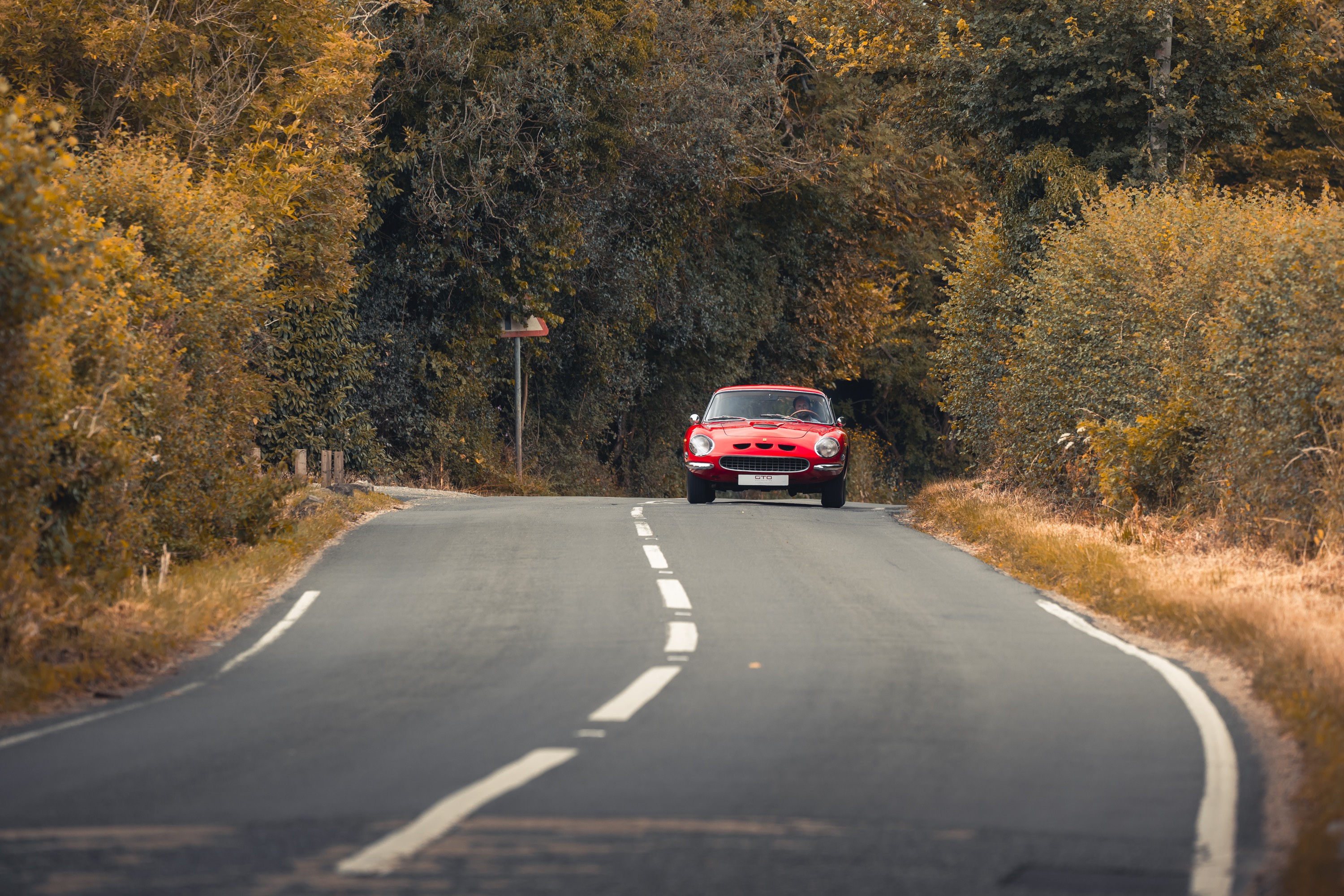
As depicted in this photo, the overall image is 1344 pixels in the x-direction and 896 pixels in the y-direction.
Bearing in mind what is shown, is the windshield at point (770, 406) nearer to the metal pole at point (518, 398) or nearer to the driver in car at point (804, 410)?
the driver in car at point (804, 410)

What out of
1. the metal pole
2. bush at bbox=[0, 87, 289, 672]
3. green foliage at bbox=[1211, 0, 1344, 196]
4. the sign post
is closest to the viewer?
bush at bbox=[0, 87, 289, 672]

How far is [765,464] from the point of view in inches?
850

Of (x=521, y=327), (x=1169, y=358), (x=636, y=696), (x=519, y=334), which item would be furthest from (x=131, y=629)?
(x=521, y=327)

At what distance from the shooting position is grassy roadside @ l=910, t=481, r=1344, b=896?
6387 mm

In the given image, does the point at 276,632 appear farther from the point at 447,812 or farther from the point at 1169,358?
the point at 1169,358

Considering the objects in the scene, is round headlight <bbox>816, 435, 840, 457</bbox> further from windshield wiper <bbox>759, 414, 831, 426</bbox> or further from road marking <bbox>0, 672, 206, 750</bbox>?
road marking <bbox>0, 672, 206, 750</bbox>

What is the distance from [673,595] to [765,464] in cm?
897

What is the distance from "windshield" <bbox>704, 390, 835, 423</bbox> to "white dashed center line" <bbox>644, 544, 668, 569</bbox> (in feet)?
20.5

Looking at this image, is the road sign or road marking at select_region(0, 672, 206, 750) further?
the road sign

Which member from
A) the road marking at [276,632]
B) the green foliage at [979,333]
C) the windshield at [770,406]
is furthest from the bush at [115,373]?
the green foliage at [979,333]

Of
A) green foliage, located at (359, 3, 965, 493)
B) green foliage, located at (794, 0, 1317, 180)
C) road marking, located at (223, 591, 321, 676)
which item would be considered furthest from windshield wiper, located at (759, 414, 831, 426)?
green foliage, located at (359, 3, 965, 493)

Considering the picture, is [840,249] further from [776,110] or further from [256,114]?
[256,114]

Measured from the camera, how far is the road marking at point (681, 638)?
10.2m

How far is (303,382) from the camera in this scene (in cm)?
2786
